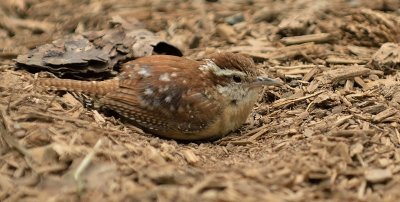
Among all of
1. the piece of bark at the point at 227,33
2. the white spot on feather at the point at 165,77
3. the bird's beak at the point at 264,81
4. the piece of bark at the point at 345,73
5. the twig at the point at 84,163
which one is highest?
the white spot on feather at the point at 165,77

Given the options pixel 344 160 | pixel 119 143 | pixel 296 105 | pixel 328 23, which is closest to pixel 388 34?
pixel 328 23

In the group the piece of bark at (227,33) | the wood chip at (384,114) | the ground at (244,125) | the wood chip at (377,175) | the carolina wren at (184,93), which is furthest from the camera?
the piece of bark at (227,33)

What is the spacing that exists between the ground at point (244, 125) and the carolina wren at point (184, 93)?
0.13 metres

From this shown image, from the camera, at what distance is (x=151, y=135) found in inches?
224

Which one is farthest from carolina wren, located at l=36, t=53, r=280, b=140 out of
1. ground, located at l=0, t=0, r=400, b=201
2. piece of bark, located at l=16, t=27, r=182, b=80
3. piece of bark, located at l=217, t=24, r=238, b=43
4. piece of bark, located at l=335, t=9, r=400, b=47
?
piece of bark, located at l=335, t=9, r=400, b=47

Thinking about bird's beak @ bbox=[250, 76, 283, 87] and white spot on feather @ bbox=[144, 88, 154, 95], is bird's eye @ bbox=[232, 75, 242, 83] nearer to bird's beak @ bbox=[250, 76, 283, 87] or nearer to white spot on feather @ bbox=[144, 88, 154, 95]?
bird's beak @ bbox=[250, 76, 283, 87]

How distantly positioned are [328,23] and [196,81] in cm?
261

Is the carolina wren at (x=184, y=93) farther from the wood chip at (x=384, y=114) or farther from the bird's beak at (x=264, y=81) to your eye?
the wood chip at (x=384, y=114)

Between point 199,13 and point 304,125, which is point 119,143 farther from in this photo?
point 199,13

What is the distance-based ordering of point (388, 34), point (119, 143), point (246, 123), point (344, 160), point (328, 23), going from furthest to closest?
point (328, 23)
point (388, 34)
point (246, 123)
point (119, 143)
point (344, 160)

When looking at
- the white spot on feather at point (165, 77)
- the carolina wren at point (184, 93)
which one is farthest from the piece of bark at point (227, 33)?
the white spot on feather at point (165, 77)

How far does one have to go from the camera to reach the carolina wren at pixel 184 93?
559 centimetres

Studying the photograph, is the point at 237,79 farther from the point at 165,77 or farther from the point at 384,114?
the point at 384,114

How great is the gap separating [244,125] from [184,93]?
0.73 m
